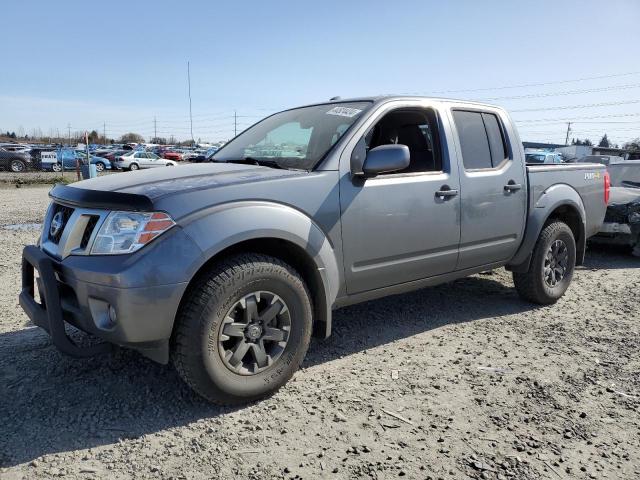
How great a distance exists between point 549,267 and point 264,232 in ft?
11.0

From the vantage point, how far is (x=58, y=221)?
309cm

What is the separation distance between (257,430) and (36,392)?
4.76ft

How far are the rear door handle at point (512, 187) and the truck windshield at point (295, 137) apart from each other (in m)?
1.51

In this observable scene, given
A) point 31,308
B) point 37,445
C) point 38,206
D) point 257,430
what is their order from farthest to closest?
point 38,206
point 31,308
point 257,430
point 37,445

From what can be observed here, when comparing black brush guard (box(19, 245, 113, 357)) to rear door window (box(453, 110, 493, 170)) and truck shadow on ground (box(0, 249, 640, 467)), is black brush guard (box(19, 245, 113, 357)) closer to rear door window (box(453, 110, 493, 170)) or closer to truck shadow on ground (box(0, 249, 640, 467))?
truck shadow on ground (box(0, 249, 640, 467))

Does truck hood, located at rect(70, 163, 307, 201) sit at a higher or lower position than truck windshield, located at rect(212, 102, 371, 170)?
lower

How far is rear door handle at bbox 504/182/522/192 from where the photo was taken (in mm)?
4395

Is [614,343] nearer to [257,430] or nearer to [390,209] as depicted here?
[390,209]

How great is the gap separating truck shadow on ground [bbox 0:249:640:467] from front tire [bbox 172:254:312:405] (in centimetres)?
25

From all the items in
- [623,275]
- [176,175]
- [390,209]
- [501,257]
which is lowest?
[623,275]

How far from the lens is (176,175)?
324 centimetres

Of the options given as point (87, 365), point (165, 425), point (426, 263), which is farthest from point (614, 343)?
point (87, 365)

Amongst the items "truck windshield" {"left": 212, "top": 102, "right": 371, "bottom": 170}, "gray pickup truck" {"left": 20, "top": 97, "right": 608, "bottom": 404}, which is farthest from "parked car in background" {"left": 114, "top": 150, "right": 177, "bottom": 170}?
"gray pickup truck" {"left": 20, "top": 97, "right": 608, "bottom": 404}

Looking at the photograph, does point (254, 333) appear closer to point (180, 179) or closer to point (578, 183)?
point (180, 179)
